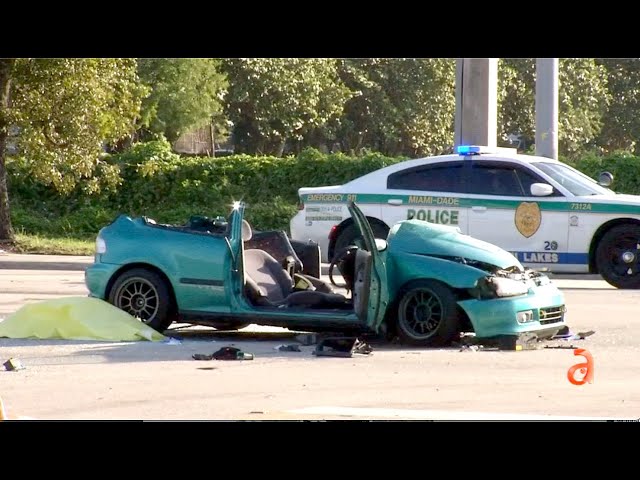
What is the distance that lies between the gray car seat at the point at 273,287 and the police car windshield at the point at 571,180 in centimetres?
570

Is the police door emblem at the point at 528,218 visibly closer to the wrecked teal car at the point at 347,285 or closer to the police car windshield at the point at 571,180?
the police car windshield at the point at 571,180

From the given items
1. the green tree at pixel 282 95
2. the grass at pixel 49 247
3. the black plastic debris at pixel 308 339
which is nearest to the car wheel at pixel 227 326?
the black plastic debris at pixel 308 339

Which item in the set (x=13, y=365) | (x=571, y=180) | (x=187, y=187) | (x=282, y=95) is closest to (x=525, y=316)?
(x=13, y=365)

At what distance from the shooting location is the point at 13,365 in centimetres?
891

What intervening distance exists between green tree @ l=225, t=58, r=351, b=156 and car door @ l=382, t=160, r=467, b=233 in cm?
2324

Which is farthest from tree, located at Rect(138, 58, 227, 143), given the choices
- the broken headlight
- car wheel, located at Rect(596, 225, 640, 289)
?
the broken headlight

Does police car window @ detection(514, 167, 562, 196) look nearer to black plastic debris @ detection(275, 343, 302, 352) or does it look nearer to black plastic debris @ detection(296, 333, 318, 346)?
black plastic debris @ detection(296, 333, 318, 346)

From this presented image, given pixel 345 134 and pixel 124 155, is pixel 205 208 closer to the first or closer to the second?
pixel 124 155

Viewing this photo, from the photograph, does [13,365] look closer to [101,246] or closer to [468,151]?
[101,246]

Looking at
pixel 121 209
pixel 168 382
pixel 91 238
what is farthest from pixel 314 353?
pixel 121 209

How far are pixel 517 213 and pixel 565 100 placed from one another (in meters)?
31.7

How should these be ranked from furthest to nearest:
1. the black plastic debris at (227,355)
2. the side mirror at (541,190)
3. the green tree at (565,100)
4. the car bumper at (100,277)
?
the green tree at (565,100)
the side mirror at (541,190)
the car bumper at (100,277)
the black plastic debris at (227,355)

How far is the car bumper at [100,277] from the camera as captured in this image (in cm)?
1085

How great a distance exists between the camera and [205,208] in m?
26.2
